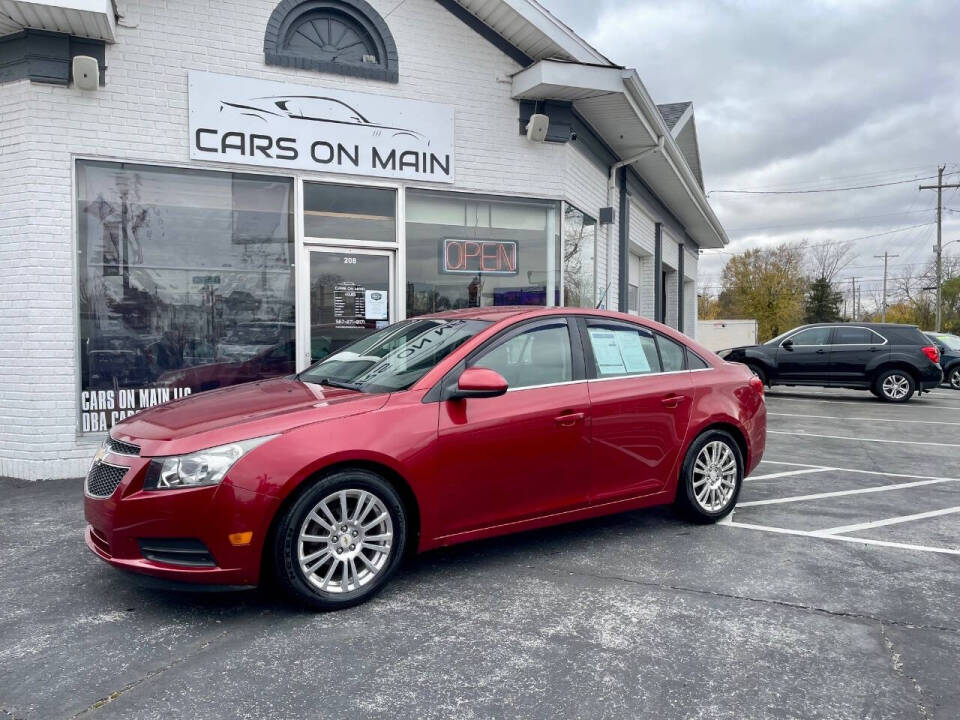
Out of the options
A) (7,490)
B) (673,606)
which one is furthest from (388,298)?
(673,606)

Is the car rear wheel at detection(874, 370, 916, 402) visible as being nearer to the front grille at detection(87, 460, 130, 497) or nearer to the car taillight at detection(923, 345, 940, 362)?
the car taillight at detection(923, 345, 940, 362)

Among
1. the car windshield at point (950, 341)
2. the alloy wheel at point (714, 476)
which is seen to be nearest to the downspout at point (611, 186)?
the alloy wheel at point (714, 476)

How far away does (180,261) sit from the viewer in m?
7.54

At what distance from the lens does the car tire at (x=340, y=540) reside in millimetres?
3525

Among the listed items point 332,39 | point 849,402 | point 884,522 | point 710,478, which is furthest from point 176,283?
point 849,402

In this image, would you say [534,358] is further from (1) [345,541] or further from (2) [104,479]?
(2) [104,479]

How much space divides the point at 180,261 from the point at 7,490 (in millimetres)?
2600

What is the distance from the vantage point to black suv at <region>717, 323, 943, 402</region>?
14.8m

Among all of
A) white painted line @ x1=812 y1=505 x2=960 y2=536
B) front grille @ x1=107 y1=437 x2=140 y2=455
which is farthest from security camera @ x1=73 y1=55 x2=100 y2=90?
white painted line @ x1=812 y1=505 x2=960 y2=536

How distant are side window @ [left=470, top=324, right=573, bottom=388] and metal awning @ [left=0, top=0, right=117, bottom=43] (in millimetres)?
4803

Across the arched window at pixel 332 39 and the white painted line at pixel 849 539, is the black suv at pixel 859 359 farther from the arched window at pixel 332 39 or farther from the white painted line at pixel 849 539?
the white painted line at pixel 849 539

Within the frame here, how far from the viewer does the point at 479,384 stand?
153 inches

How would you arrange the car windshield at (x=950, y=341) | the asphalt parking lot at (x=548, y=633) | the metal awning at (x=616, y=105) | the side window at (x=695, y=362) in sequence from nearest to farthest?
the asphalt parking lot at (x=548, y=633) → the side window at (x=695, y=362) → the metal awning at (x=616, y=105) → the car windshield at (x=950, y=341)

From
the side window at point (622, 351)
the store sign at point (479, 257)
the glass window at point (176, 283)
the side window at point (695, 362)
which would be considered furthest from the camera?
the store sign at point (479, 257)
